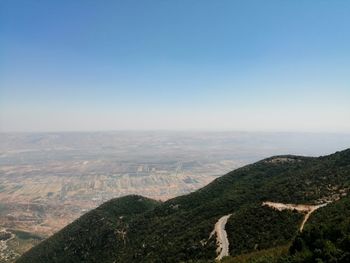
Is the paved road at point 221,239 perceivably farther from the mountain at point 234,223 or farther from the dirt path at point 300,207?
the dirt path at point 300,207

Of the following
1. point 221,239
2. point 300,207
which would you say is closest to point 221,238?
point 221,239

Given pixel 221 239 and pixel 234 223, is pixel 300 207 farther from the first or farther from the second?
pixel 221 239

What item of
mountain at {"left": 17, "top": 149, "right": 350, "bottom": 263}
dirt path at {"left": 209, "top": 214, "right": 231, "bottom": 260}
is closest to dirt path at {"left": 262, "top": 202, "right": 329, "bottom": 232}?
mountain at {"left": 17, "top": 149, "right": 350, "bottom": 263}

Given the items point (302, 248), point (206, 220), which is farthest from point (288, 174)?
point (302, 248)

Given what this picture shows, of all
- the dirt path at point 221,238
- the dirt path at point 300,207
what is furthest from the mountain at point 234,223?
the dirt path at point 221,238

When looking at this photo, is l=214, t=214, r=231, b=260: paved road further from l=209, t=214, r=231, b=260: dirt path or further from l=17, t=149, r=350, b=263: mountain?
l=17, t=149, r=350, b=263: mountain
